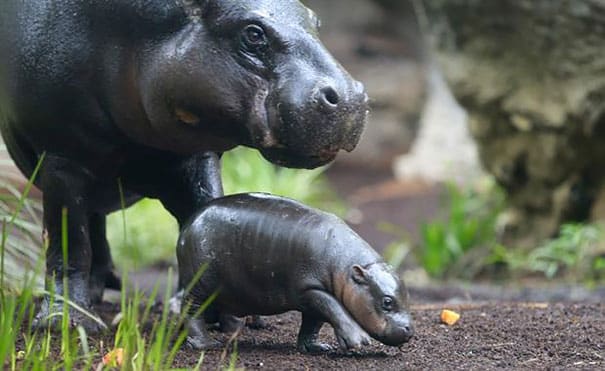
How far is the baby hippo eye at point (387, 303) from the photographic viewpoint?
292 centimetres

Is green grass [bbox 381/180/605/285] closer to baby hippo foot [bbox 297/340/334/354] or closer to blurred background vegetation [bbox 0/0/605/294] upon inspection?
blurred background vegetation [bbox 0/0/605/294]

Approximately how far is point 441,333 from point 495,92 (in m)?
3.91

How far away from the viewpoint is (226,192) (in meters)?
8.44

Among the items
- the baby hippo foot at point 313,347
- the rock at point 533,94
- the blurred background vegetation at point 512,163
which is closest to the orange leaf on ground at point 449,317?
the baby hippo foot at point 313,347

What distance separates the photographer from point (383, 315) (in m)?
2.93

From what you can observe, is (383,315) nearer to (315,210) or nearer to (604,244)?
(315,210)

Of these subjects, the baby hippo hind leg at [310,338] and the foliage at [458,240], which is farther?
the foliage at [458,240]

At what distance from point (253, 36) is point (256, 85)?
139mm

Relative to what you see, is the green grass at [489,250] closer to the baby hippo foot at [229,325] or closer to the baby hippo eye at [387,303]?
the baby hippo foot at [229,325]

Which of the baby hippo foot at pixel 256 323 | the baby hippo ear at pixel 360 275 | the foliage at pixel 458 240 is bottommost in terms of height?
the foliage at pixel 458 240

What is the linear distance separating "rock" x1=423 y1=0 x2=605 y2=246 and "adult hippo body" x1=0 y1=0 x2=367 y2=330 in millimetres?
3790

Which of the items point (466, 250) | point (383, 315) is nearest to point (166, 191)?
point (383, 315)

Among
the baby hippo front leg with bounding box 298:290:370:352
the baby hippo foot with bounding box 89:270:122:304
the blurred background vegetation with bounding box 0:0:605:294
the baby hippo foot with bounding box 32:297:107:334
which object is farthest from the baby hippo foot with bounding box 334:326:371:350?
the blurred background vegetation with bounding box 0:0:605:294

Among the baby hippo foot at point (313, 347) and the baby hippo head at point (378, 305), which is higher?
the baby hippo head at point (378, 305)
